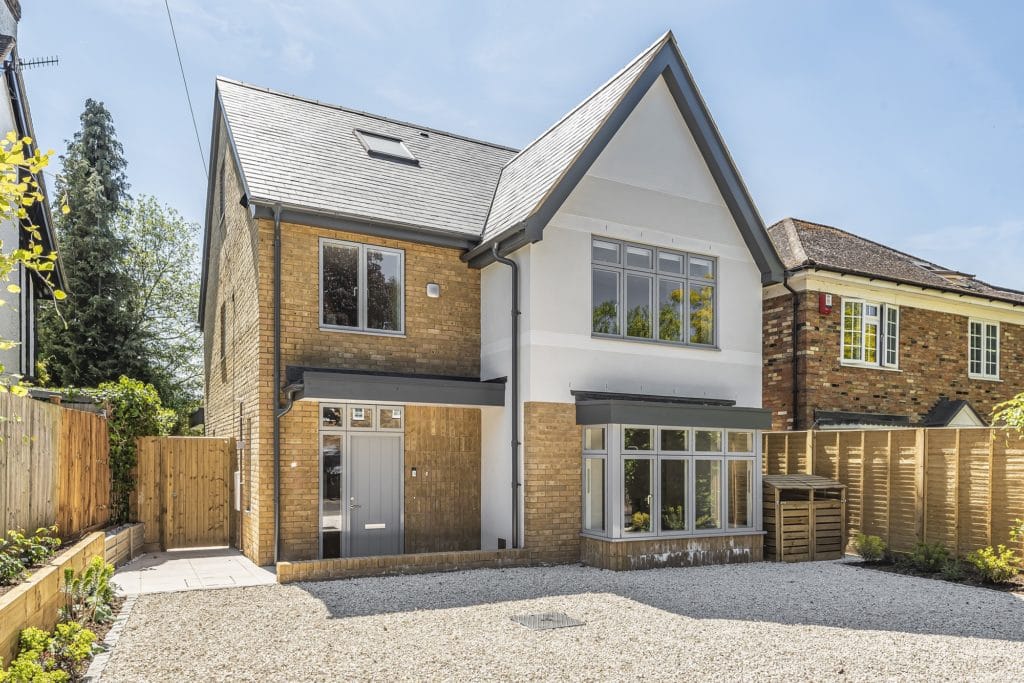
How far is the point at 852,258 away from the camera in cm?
1770

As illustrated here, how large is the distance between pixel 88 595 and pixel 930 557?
11.5 metres

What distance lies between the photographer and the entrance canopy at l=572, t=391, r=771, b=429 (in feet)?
37.5

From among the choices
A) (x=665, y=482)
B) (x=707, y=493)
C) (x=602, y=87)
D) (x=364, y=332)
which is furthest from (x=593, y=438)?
(x=602, y=87)

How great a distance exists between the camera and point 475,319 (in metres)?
13.2

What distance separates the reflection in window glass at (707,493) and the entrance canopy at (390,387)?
3.44 meters

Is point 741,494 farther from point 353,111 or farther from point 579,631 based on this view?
point 353,111

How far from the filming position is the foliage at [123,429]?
42.5 feet

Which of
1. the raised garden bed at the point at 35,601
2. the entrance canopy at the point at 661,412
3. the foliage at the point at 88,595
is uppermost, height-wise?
the entrance canopy at the point at 661,412

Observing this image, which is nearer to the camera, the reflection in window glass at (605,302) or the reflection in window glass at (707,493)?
the reflection in window glass at (707,493)

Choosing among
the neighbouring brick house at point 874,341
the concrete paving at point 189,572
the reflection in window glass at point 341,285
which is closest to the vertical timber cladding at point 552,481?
the reflection in window glass at point 341,285

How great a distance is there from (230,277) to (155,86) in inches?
139

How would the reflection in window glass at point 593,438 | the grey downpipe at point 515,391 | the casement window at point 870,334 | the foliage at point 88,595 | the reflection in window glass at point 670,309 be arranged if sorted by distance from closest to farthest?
1. the foliage at point 88,595
2. the grey downpipe at point 515,391
3. the reflection in window glass at point 593,438
4. the reflection in window glass at point 670,309
5. the casement window at point 870,334

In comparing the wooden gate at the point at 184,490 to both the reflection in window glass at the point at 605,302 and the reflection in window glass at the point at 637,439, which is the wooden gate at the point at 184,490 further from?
the reflection in window glass at the point at 637,439

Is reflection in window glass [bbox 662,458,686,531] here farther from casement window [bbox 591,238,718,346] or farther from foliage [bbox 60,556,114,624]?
foliage [bbox 60,556,114,624]
